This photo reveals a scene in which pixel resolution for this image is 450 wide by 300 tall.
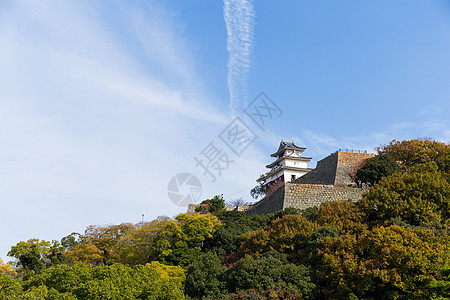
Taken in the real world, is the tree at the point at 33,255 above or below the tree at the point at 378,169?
below

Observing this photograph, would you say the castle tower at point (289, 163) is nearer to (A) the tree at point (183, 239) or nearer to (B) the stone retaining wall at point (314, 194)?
(B) the stone retaining wall at point (314, 194)

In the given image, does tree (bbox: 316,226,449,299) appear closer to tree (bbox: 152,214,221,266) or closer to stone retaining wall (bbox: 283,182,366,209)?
tree (bbox: 152,214,221,266)

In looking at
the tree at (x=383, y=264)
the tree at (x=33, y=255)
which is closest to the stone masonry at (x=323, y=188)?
the tree at (x=383, y=264)

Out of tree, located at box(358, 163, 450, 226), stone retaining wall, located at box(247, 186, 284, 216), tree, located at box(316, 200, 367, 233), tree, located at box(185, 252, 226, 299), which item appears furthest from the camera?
stone retaining wall, located at box(247, 186, 284, 216)

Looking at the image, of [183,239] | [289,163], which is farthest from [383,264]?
[289,163]

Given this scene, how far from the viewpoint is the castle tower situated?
110 ft

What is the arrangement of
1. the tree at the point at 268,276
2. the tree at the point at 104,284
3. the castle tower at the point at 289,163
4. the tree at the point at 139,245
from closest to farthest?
the tree at the point at 104,284, the tree at the point at 268,276, the tree at the point at 139,245, the castle tower at the point at 289,163

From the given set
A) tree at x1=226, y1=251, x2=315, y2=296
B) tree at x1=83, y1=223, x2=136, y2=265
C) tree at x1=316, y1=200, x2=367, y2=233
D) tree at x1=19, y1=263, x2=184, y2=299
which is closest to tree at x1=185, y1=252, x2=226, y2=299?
tree at x1=226, y1=251, x2=315, y2=296

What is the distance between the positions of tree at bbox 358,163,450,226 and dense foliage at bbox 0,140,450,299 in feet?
0.12

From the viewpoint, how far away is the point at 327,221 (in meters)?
15.8

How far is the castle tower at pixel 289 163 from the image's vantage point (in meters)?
33.6

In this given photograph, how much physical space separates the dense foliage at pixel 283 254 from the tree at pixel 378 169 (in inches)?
2.0

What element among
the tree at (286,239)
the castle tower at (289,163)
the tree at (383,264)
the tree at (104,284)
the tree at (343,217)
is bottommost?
the tree at (104,284)

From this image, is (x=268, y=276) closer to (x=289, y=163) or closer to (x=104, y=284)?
(x=104, y=284)
